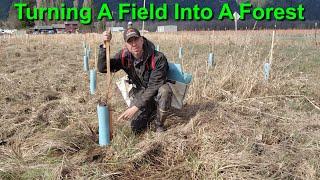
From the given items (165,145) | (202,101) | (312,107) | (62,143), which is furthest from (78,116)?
(312,107)

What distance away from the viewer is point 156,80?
3008 millimetres

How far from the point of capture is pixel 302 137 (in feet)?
10.1

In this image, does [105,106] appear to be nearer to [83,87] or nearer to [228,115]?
[228,115]

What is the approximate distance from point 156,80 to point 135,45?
1.32ft

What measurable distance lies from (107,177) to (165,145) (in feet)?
2.19

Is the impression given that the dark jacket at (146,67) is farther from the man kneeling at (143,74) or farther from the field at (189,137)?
the field at (189,137)

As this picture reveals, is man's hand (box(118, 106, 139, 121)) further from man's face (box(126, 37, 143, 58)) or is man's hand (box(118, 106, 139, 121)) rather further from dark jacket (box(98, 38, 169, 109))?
man's face (box(126, 37, 143, 58))

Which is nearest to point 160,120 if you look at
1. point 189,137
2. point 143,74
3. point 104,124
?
point 189,137

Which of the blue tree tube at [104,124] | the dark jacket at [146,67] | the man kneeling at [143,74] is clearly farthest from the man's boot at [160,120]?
the blue tree tube at [104,124]

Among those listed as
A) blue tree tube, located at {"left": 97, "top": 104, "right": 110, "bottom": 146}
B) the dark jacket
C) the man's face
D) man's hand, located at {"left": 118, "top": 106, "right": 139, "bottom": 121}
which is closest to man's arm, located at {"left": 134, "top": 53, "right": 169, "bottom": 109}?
the dark jacket

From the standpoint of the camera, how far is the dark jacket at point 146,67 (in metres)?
2.97

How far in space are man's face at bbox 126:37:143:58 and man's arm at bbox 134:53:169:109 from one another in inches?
8.3

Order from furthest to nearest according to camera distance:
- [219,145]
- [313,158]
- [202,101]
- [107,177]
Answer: [202,101]
[219,145]
[313,158]
[107,177]

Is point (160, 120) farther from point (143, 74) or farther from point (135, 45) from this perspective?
point (135, 45)
